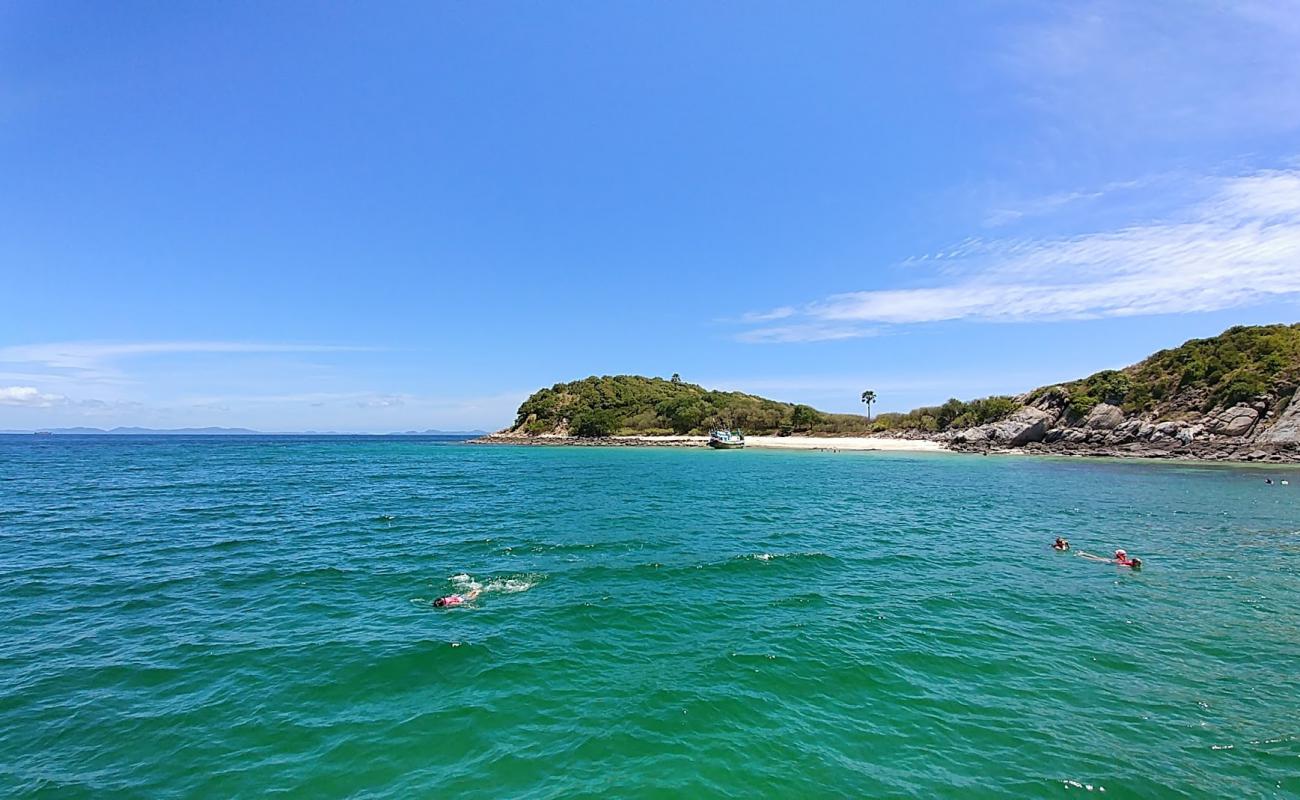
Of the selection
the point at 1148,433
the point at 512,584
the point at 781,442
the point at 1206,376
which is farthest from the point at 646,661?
the point at 781,442

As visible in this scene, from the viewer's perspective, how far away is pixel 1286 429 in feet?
233

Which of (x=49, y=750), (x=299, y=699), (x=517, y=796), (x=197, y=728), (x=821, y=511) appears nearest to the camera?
(x=517, y=796)

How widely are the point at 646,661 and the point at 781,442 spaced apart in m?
125

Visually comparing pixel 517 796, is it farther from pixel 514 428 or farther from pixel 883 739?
pixel 514 428

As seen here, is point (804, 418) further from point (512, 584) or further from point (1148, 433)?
point (512, 584)

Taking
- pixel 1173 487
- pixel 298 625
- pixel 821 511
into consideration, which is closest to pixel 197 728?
pixel 298 625

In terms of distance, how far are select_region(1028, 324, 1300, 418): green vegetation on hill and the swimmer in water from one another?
357ft

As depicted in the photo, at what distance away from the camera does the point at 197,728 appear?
35.6 feet

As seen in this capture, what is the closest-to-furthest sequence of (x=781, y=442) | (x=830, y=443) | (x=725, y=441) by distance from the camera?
(x=725, y=441)
(x=830, y=443)
(x=781, y=442)

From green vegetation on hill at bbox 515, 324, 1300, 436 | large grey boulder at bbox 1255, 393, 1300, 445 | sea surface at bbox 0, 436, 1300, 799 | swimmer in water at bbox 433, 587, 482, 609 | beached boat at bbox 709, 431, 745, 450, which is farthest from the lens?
beached boat at bbox 709, 431, 745, 450

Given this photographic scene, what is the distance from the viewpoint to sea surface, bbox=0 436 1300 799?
31.4ft

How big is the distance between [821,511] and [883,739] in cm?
2900

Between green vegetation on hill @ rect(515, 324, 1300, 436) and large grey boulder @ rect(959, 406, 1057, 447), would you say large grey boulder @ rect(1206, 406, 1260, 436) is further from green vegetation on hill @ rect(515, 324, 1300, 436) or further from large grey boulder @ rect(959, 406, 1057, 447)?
large grey boulder @ rect(959, 406, 1057, 447)

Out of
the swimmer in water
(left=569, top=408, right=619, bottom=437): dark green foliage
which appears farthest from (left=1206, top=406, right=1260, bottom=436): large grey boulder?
(left=569, top=408, right=619, bottom=437): dark green foliage
